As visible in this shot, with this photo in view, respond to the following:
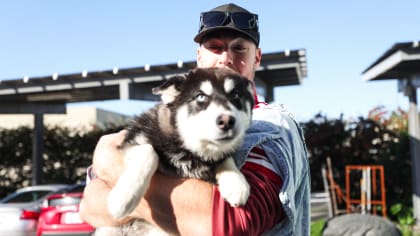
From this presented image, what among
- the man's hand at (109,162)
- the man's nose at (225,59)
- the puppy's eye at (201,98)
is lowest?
the man's hand at (109,162)

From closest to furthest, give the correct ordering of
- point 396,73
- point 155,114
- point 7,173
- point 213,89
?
point 213,89
point 155,114
point 396,73
point 7,173

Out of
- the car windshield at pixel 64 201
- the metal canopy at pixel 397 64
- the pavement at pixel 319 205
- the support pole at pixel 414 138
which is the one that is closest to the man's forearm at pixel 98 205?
the car windshield at pixel 64 201

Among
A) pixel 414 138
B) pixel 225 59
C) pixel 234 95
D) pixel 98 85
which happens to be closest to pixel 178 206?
pixel 234 95

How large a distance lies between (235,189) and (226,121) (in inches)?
13.9

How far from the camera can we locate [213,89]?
2.71m

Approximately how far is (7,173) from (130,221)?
20387 mm

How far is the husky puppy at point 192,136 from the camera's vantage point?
2477 millimetres

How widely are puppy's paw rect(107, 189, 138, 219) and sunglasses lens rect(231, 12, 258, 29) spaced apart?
3.93 feet

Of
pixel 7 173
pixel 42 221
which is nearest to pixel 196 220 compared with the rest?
pixel 42 221

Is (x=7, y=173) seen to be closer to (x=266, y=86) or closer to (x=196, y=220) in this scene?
(x=266, y=86)

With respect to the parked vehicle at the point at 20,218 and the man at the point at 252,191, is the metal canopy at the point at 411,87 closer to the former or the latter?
the parked vehicle at the point at 20,218

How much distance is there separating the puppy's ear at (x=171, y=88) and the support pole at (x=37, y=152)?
1760 centimetres

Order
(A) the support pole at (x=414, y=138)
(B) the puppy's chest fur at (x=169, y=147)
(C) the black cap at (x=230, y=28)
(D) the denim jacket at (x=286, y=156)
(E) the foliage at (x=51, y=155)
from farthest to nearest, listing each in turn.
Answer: (E) the foliage at (x=51, y=155) < (A) the support pole at (x=414, y=138) < (C) the black cap at (x=230, y=28) < (B) the puppy's chest fur at (x=169, y=147) < (D) the denim jacket at (x=286, y=156)

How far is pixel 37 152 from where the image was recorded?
19484mm
